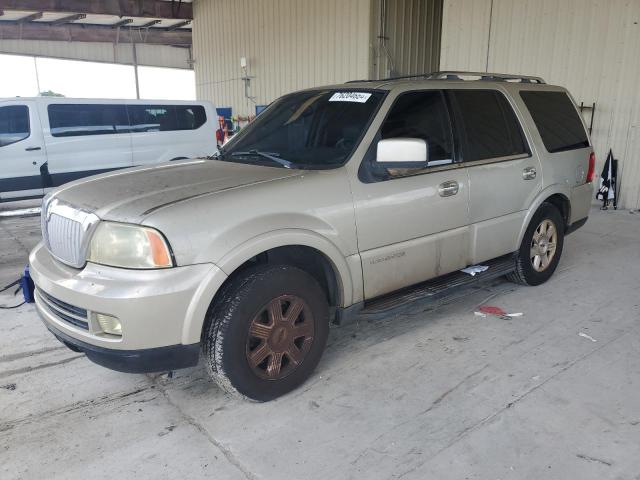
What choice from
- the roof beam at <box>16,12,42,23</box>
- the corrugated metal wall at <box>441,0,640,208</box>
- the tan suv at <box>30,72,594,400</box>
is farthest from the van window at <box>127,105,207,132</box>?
the roof beam at <box>16,12,42,23</box>

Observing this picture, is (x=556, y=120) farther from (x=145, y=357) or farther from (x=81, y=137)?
(x=81, y=137)

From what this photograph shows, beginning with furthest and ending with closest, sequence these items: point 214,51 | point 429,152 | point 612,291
Answer: point 214,51 < point 612,291 < point 429,152

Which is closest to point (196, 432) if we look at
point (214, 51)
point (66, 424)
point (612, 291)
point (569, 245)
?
point (66, 424)

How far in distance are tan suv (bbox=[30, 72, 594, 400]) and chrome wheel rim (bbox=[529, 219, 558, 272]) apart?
0.47 feet

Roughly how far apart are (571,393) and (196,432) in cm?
210

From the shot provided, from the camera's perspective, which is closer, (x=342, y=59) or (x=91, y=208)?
(x=91, y=208)

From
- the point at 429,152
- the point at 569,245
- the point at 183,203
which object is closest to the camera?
the point at 183,203

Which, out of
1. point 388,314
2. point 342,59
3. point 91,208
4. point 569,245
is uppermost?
point 342,59

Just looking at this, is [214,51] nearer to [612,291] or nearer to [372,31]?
[372,31]

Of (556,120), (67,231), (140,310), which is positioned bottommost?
(140,310)

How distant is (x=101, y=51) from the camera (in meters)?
26.9

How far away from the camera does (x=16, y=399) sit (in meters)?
3.00

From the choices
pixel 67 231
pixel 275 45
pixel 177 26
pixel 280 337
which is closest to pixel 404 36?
pixel 275 45

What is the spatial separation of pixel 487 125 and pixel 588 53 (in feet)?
19.2
